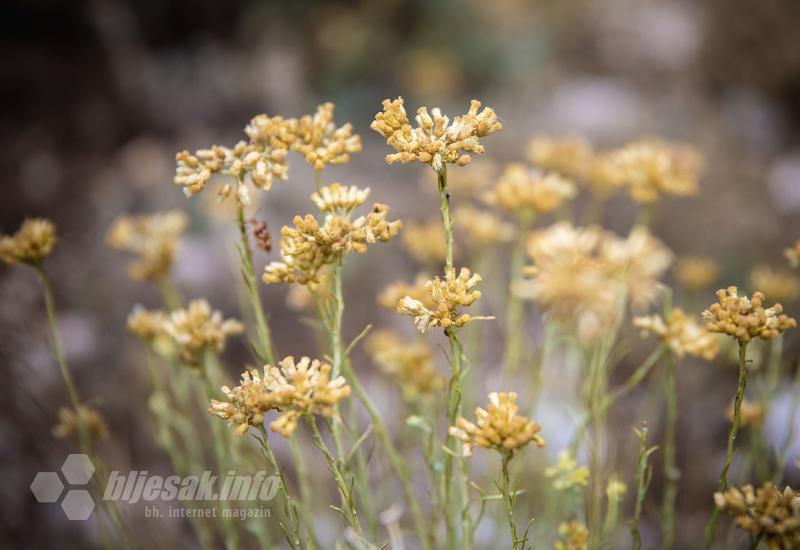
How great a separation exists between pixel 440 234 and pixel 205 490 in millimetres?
708

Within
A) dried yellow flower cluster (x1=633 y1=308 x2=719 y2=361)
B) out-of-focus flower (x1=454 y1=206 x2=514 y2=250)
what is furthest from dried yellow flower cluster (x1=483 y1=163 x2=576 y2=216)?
dried yellow flower cluster (x1=633 y1=308 x2=719 y2=361)

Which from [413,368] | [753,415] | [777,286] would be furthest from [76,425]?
[777,286]

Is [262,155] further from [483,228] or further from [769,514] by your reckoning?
[769,514]

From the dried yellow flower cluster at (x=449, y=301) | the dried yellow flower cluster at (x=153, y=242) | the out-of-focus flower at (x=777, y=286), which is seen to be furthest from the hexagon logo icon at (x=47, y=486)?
the out-of-focus flower at (x=777, y=286)

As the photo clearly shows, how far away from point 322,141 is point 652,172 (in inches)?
25.1

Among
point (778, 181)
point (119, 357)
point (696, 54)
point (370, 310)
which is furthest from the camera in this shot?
point (696, 54)

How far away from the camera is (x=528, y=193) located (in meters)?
1.13

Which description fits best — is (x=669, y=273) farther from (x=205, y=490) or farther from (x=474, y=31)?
(x=474, y=31)

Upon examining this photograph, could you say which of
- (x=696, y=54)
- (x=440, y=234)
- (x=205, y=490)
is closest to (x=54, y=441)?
(x=205, y=490)

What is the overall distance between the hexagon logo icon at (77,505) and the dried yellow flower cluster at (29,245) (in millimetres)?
682

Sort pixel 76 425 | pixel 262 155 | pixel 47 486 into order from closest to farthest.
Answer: pixel 262 155 < pixel 76 425 < pixel 47 486

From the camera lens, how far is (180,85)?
149 inches

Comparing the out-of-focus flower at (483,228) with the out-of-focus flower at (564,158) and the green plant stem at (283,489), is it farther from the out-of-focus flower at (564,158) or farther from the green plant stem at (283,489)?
the green plant stem at (283,489)

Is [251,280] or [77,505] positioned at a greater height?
[251,280]
